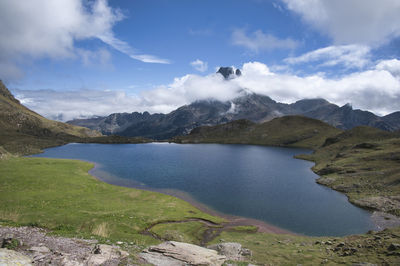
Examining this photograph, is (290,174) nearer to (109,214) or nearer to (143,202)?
(143,202)

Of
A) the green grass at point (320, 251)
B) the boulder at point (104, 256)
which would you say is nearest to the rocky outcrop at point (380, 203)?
the green grass at point (320, 251)

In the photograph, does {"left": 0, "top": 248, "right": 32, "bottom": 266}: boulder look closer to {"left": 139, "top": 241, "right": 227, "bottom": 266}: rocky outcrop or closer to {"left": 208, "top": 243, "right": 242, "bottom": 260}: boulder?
{"left": 139, "top": 241, "right": 227, "bottom": 266}: rocky outcrop

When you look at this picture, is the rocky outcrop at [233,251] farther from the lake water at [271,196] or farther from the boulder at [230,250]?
the lake water at [271,196]

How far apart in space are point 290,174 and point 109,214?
106 m

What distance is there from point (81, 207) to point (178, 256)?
3914cm

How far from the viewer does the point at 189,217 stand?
55094mm

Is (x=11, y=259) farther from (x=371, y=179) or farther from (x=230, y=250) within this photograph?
(x=371, y=179)

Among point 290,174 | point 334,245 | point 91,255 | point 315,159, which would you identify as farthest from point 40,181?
point 315,159

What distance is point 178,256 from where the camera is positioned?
22.6 m

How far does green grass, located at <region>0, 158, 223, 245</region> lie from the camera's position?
3859 cm

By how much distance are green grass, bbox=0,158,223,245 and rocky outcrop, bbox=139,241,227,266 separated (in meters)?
10.2

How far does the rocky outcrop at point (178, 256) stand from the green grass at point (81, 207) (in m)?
10.2

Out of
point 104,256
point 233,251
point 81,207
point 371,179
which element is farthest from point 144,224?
point 371,179

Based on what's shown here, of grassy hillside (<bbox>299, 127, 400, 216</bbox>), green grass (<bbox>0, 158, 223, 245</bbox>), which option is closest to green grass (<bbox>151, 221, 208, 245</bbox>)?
green grass (<bbox>0, 158, 223, 245</bbox>)
